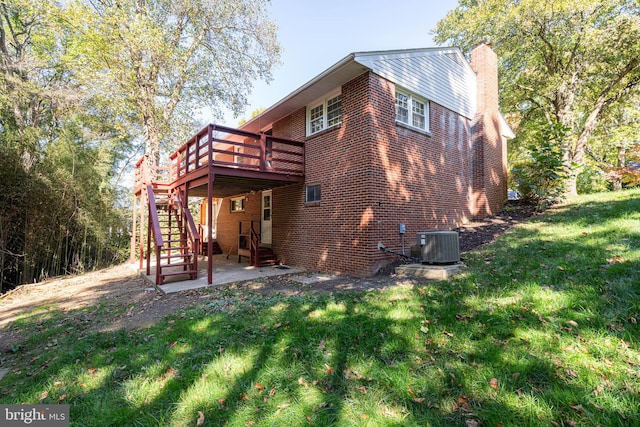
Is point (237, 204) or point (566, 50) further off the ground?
point (566, 50)

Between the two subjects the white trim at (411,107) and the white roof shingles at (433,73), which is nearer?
the white roof shingles at (433,73)

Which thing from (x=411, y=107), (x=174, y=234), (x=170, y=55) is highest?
(x=170, y=55)

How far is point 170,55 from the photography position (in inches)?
533

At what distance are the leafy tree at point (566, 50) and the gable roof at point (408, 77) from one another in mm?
3057

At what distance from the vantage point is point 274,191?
10.8 metres

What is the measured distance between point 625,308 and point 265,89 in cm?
1857

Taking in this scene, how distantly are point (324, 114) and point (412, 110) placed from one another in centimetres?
276

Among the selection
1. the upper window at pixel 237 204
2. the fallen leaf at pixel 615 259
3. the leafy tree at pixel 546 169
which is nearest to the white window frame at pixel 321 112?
the upper window at pixel 237 204

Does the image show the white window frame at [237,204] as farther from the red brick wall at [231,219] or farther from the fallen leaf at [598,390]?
the fallen leaf at [598,390]

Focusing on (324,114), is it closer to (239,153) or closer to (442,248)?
(239,153)

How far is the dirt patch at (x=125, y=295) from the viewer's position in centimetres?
512

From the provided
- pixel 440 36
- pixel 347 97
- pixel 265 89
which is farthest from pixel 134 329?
pixel 440 36

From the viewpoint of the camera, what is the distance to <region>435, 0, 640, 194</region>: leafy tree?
1146 centimetres

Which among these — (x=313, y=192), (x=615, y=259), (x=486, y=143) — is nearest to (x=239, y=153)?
(x=313, y=192)
